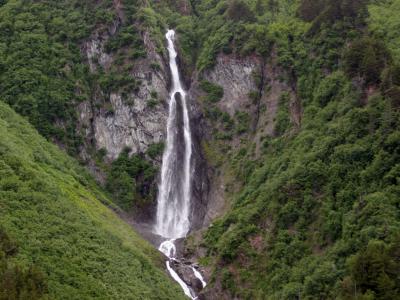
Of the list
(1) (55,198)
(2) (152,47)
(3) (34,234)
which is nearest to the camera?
(3) (34,234)

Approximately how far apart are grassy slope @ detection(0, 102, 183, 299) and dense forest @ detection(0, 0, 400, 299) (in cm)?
16

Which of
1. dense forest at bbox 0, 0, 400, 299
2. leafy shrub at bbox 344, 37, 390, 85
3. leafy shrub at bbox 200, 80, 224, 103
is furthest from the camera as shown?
leafy shrub at bbox 200, 80, 224, 103

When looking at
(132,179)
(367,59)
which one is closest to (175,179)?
(132,179)

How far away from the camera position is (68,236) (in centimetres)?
4603

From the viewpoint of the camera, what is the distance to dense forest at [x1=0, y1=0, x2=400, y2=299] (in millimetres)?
43719

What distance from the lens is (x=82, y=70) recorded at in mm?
76812

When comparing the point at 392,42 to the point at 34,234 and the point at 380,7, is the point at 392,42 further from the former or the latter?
the point at 34,234

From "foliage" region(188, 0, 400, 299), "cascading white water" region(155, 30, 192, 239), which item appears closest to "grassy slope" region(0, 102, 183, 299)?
"cascading white water" region(155, 30, 192, 239)

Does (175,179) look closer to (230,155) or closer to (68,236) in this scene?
(230,155)

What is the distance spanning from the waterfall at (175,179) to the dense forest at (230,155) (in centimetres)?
163

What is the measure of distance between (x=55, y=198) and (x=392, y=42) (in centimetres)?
4069

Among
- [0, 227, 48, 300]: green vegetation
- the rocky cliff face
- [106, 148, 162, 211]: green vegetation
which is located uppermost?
the rocky cliff face

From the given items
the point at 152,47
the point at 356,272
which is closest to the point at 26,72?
the point at 152,47

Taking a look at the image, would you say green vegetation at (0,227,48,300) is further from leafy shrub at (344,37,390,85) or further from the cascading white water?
leafy shrub at (344,37,390,85)
